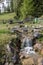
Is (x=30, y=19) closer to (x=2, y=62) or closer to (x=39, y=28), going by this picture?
(x=39, y=28)

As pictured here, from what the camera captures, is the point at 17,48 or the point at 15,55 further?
the point at 17,48

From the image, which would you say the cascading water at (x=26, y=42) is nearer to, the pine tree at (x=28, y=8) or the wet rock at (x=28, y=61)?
the wet rock at (x=28, y=61)

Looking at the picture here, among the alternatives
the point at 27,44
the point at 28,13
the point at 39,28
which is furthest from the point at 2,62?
the point at 28,13

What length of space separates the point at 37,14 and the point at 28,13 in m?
2.25

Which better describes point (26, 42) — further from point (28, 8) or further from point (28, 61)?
point (28, 8)

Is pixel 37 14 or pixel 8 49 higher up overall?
pixel 8 49

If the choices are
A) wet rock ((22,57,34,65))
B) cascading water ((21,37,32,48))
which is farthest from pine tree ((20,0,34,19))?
wet rock ((22,57,34,65))

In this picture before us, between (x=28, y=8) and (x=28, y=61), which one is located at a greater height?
(x=28, y=61)

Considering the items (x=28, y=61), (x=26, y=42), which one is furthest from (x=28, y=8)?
(x=28, y=61)

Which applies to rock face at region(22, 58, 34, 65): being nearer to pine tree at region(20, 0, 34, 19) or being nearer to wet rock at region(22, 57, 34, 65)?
wet rock at region(22, 57, 34, 65)

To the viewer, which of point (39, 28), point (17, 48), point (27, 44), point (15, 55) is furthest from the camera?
point (39, 28)

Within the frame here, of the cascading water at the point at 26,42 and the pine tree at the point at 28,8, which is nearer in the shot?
the cascading water at the point at 26,42

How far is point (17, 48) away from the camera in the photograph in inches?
1494

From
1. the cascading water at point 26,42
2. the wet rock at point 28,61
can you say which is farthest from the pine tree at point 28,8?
the wet rock at point 28,61
